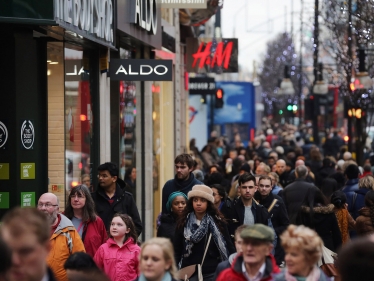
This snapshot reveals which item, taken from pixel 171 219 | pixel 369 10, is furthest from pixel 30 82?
pixel 369 10

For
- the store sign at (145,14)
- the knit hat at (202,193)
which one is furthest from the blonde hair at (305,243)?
the store sign at (145,14)

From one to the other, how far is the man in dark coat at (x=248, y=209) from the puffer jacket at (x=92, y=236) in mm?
1770

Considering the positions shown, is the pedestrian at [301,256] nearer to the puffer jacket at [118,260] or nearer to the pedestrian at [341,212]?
the puffer jacket at [118,260]

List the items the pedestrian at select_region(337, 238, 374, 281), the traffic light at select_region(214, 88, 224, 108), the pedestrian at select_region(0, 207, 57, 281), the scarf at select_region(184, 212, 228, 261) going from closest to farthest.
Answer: the pedestrian at select_region(337, 238, 374, 281), the pedestrian at select_region(0, 207, 57, 281), the scarf at select_region(184, 212, 228, 261), the traffic light at select_region(214, 88, 224, 108)

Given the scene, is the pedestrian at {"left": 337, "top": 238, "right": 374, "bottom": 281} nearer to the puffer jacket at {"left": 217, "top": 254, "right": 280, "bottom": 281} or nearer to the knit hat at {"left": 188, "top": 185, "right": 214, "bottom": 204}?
the puffer jacket at {"left": 217, "top": 254, "right": 280, "bottom": 281}

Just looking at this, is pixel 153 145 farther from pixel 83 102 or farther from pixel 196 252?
pixel 196 252

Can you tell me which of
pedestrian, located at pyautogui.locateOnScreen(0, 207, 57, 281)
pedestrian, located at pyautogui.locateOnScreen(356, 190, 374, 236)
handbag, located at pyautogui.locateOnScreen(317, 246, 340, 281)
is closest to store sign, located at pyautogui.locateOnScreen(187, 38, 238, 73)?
pedestrian, located at pyautogui.locateOnScreen(356, 190, 374, 236)

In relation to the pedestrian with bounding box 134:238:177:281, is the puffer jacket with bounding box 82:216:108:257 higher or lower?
lower

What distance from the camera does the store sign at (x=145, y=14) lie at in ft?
51.0

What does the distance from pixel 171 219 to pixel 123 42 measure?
660 centimetres

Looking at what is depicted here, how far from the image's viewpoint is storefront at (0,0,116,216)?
11057mm

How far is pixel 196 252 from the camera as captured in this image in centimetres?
992

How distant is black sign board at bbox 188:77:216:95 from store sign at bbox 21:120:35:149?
23.6m

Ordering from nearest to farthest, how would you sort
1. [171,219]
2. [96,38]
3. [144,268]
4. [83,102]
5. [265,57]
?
[144,268]
[171,219]
[96,38]
[83,102]
[265,57]
